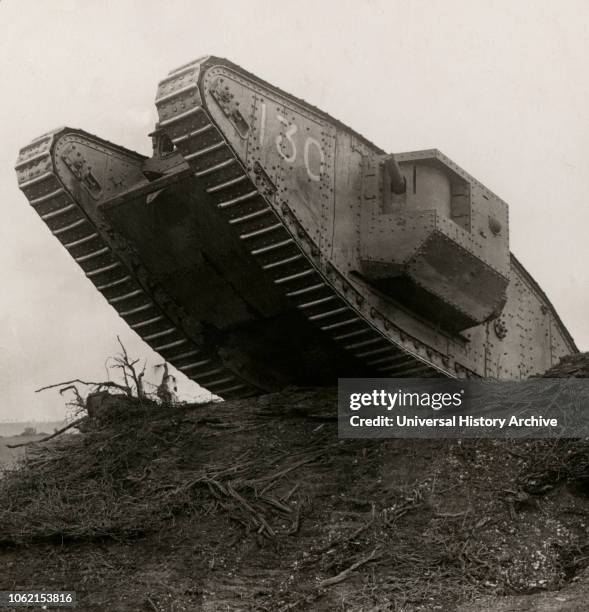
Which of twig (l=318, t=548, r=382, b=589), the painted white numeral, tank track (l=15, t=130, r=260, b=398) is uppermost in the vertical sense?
the painted white numeral

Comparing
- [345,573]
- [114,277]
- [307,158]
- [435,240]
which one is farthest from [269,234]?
[345,573]

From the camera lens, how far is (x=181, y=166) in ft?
27.4

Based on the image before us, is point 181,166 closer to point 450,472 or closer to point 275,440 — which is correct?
point 275,440

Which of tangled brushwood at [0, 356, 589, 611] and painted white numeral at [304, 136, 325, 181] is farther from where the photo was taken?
painted white numeral at [304, 136, 325, 181]

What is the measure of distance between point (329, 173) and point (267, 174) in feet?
3.36

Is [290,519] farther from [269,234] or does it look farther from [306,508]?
[269,234]

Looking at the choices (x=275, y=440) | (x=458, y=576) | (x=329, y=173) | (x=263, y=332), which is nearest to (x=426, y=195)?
(x=329, y=173)

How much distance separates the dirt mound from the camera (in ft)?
18.0

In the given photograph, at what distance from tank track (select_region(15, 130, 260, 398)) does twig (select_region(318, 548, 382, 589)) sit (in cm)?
407

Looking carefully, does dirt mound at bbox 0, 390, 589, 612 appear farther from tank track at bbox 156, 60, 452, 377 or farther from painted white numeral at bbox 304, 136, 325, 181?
painted white numeral at bbox 304, 136, 325, 181

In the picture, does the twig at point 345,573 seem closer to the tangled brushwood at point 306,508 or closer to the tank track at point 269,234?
the tangled brushwood at point 306,508

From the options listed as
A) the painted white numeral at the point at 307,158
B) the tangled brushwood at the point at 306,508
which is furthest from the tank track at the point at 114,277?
the painted white numeral at the point at 307,158

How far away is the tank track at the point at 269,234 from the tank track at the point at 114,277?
137 centimetres

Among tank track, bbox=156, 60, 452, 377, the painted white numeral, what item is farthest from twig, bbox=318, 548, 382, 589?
the painted white numeral
